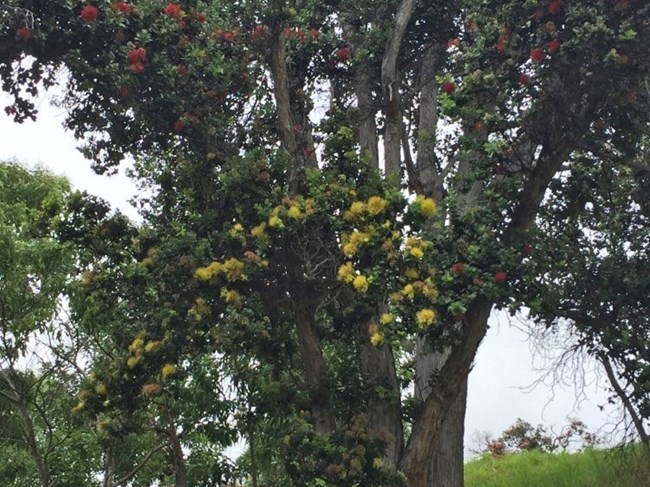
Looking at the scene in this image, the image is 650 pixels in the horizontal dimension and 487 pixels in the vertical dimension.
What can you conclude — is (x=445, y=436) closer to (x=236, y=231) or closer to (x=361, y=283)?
(x=361, y=283)

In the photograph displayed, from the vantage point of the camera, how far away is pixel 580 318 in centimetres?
884

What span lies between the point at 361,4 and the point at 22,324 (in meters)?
6.94

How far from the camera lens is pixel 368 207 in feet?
23.3

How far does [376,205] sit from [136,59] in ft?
9.24

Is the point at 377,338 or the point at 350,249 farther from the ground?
the point at 350,249

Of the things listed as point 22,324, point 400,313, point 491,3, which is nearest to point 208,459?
point 22,324

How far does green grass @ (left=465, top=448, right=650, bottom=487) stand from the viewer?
11.0m

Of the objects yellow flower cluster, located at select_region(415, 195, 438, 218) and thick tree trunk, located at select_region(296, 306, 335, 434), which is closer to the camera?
yellow flower cluster, located at select_region(415, 195, 438, 218)

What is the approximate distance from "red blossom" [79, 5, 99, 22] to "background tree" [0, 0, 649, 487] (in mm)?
25

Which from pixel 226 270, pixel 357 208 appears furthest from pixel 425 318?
pixel 226 270

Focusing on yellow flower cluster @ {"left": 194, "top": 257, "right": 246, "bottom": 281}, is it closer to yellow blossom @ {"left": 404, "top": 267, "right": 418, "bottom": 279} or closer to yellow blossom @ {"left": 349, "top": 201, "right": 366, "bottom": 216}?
yellow blossom @ {"left": 349, "top": 201, "right": 366, "bottom": 216}

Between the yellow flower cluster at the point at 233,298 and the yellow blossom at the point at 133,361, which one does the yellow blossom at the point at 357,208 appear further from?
the yellow blossom at the point at 133,361

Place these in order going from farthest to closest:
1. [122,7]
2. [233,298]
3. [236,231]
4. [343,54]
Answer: [343,54], [122,7], [236,231], [233,298]

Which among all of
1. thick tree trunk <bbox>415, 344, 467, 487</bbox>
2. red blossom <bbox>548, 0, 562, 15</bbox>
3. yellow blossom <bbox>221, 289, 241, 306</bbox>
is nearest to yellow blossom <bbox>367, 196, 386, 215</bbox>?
yellow blossom <bbox>221, 289, 241, 306</bbox>
